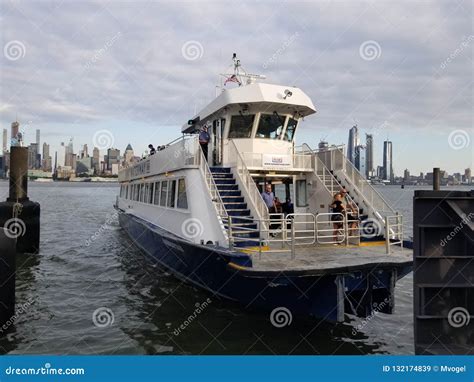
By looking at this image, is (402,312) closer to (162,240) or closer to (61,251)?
(162,240)

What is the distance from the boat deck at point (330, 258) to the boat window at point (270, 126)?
14.4 ft

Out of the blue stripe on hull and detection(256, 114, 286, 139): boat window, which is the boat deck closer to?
the blue stripe on hull

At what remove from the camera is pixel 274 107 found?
38.1 feet

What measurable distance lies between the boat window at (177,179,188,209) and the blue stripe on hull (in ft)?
4.00

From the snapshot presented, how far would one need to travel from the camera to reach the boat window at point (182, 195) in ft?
35.1

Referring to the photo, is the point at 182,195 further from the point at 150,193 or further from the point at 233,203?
the point at 150,193

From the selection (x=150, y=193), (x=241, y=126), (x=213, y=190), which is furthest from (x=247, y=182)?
(x=150, y=193)

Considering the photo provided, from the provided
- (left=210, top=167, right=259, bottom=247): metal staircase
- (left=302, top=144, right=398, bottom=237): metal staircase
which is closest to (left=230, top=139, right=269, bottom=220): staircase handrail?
(left=210, top=167, right=259, bottom=247): metal staircase

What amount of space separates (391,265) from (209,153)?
23.9 ft

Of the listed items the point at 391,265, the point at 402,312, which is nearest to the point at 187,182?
the point at 391,265

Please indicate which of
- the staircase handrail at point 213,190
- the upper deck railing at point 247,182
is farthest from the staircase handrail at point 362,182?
the staircase handrail at point 213,190

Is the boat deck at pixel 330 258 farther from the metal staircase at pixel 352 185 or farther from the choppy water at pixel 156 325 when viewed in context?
the choppy water at pixel 156 325

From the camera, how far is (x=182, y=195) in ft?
36.3

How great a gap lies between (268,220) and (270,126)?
5355mm
